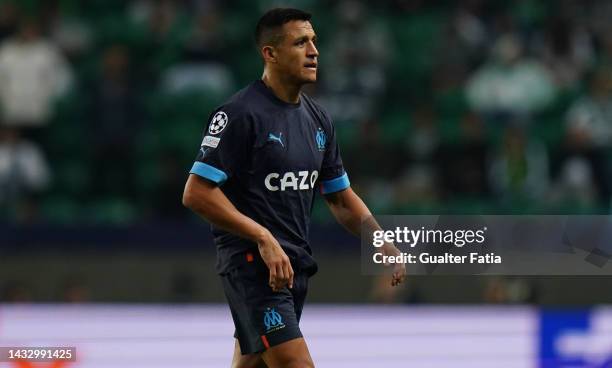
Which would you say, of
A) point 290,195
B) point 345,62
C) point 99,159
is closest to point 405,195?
point 345,62

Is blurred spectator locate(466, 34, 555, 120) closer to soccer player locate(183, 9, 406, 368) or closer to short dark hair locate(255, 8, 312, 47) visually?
soccer player locate(183, 9, 406, 368)

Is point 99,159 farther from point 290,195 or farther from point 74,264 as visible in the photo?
point 290,195

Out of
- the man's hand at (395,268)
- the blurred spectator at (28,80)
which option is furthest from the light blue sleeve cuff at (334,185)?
the blurred spectator at (28,80)

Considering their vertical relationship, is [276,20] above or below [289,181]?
above

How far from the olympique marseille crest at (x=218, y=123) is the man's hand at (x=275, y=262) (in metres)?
0.55

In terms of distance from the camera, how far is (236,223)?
556cm

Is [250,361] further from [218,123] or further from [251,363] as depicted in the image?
[218,123]

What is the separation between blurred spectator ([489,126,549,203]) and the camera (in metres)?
11.9

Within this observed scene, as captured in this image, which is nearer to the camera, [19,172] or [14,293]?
[14,293]

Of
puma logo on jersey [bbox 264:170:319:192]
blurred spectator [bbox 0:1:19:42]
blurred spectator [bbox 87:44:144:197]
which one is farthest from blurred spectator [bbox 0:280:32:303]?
puma logo on jersey [bbox 264:170:319:192]

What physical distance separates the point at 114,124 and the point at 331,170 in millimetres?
6763

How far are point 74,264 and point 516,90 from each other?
482 centimetres

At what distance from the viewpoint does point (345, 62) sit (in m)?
13.2

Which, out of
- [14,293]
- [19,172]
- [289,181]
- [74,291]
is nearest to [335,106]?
[19,172]
